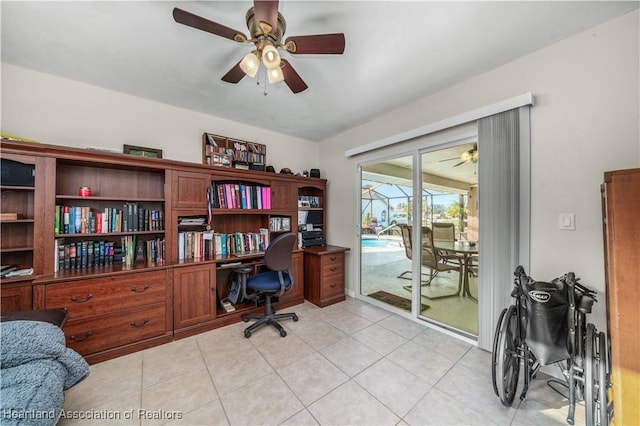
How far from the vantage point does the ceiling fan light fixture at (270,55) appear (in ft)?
4.41

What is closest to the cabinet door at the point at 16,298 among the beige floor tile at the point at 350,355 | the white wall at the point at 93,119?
the white wall at the point at 93,119

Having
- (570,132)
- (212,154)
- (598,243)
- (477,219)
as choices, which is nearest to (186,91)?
(212,154)

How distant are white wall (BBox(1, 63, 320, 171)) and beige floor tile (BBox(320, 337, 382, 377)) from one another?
2.72 m

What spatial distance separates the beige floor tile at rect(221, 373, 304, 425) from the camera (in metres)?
1.43

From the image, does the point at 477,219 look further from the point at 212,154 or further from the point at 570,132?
the point at 212,154

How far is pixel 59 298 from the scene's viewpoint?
1.83 m

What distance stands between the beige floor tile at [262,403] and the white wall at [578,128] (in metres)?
2.19

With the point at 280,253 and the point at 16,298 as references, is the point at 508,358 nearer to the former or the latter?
the point at 280,253

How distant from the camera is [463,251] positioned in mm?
2480

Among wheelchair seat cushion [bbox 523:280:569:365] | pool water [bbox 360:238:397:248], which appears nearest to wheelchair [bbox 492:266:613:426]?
wheelchair seat cushion [bbox 523:280:569:365]

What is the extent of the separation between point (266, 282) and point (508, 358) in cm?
213

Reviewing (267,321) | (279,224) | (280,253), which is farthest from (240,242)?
(267,321)

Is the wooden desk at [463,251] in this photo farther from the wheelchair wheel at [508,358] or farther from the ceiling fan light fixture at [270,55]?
the ceiling fan light fixture at [270,55]

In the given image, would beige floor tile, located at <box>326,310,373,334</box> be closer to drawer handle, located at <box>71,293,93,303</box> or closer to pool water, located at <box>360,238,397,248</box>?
pool water, located at <box>360,238,397,248</box>
